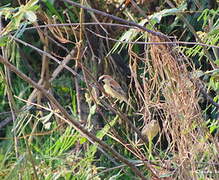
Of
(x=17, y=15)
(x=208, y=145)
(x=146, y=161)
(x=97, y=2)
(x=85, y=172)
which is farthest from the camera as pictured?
(x=97, y=2)

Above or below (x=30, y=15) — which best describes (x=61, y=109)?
below

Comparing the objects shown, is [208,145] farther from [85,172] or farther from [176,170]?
[85,172]

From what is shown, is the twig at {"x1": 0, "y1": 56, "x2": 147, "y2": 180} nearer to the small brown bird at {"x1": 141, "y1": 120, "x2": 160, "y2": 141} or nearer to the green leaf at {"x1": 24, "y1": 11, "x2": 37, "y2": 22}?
the small brown bird at {"x1": 141, "y1": 120, "x2": 160, "y2": 141}

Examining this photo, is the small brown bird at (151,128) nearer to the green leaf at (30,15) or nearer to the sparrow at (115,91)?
the sparrow at (115,91)

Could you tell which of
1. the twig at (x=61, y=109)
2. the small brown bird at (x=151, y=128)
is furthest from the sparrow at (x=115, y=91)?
the twig at (x=61, y=109)

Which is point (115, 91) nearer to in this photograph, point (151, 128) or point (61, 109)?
point (151, 128)

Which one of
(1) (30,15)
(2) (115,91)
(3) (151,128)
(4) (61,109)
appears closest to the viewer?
(1) (30,15)

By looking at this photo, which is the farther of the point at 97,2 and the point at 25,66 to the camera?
the point at 25,66

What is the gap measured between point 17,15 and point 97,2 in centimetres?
181

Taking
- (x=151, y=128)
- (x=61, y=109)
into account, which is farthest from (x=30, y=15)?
(x=151, y=128)

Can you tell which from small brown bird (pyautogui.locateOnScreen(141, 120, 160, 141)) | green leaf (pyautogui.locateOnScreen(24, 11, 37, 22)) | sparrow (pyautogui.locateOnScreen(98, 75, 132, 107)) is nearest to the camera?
green leaf (pyautogui.locateOnScreen(24, 11, 37, 22))

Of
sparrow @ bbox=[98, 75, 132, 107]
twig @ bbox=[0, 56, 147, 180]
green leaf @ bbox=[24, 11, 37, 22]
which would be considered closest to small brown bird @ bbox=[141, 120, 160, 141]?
twig @ bbox=[0, 56, 147, 180]

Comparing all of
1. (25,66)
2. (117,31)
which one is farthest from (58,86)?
(117,31)

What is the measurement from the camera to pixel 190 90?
2109 mm
